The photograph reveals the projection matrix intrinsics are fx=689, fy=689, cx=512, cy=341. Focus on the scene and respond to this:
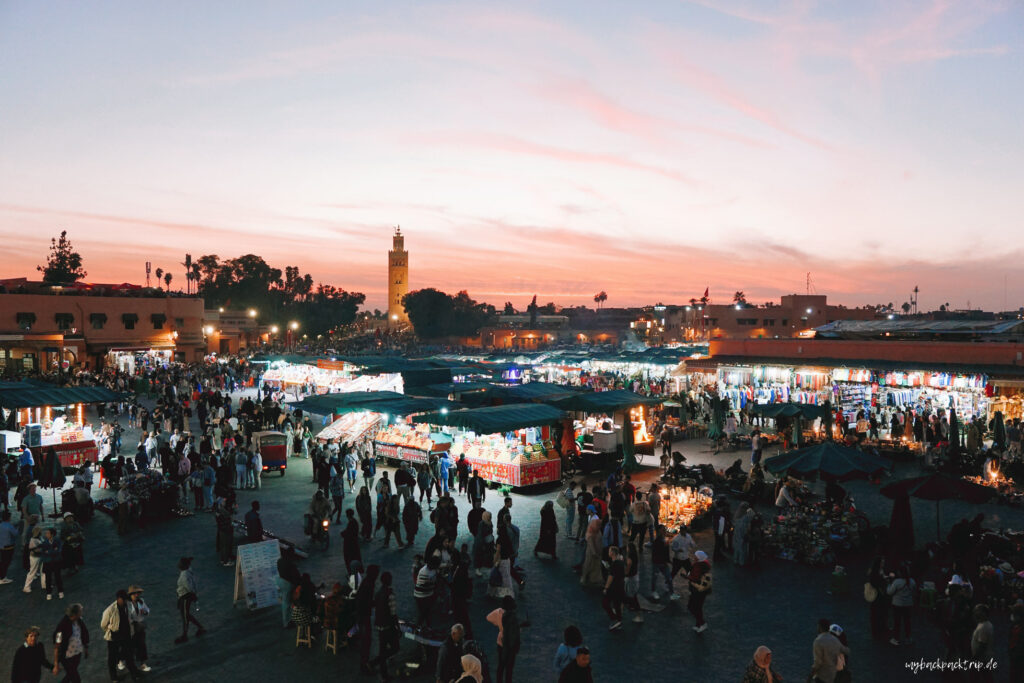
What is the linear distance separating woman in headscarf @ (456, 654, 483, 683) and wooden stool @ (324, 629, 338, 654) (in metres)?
3.19

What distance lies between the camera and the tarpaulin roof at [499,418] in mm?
18094

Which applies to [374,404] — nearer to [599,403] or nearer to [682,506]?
[599,403]

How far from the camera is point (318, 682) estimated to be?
812 cm

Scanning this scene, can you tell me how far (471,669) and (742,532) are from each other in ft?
24.6

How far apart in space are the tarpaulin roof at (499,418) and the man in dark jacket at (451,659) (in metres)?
10.9

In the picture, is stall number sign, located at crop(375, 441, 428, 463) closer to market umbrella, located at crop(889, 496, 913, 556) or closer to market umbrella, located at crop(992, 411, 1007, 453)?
market umbrella, located at crop(889, 496, 913, 556)

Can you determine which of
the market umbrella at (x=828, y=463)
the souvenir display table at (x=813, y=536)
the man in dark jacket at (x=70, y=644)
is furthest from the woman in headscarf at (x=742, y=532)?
the man in dark jacket at (x=70, y=644)

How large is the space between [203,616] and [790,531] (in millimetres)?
10070

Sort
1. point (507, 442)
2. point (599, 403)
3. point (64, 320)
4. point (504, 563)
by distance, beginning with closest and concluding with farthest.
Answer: point (504, 563) → point (507, 442) → point (599, 403) → point (64, 320)

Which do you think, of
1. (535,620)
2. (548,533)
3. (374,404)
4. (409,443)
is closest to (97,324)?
(374,404)

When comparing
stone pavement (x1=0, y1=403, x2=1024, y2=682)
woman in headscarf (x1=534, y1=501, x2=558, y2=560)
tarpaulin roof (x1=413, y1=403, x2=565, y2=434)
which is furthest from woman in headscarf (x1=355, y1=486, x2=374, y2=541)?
tarpaulin roof (x1=413, y1=403, x2=565, y2=434)

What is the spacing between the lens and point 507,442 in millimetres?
18844

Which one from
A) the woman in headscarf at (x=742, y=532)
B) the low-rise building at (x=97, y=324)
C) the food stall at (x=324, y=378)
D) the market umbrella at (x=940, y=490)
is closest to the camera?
the market umbrella at (x=940, y=490)

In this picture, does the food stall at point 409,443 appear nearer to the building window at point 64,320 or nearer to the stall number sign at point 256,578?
the stall number sign at point 256,578
